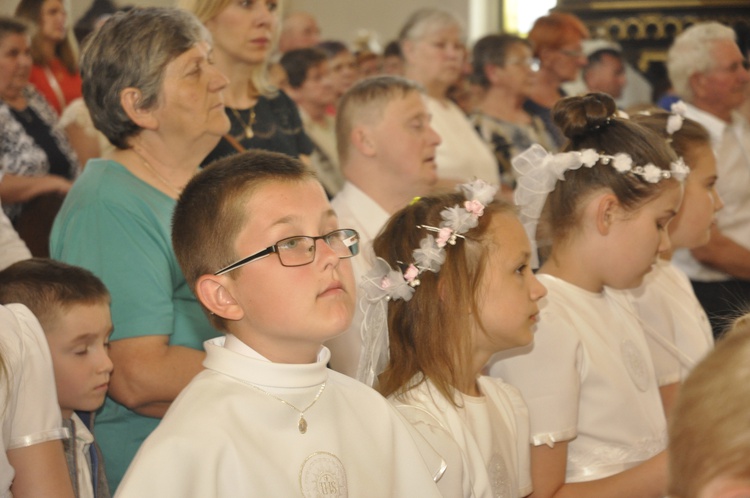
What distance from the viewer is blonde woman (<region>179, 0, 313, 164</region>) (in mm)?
3629

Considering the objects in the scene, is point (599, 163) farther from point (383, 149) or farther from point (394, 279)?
point (383, 149)

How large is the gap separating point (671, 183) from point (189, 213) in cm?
160

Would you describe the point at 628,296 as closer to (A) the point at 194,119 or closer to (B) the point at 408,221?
(B) the point at 408,221

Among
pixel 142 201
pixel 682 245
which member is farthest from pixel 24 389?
pixel 682 245

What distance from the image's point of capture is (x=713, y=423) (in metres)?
1.14

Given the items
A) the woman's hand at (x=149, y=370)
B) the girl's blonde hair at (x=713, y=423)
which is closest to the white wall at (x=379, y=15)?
the woman's hand at (x=149, y=370)

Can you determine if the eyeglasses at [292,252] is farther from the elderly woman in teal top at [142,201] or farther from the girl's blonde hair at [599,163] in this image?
the girl's blonde hair at [599,163]

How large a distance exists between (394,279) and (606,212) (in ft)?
2.73

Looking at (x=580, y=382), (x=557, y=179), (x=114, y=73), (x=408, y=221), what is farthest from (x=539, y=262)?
(x=114, y=73)

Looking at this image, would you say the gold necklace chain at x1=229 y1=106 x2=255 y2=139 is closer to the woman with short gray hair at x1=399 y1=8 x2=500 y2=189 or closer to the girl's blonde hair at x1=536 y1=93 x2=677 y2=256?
the girl's blonde hair at x1=536 y1=93 x2=677 y2=256

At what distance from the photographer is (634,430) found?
2.93 m

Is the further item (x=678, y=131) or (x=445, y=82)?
(x=445, y=82)

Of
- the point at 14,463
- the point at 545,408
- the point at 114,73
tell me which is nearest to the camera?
the point at 14,463

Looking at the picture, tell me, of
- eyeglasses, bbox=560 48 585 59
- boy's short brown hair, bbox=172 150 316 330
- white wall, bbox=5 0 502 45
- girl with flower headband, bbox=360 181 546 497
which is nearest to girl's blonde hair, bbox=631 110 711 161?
girl with flower headband, bbox=360 181 546 497
